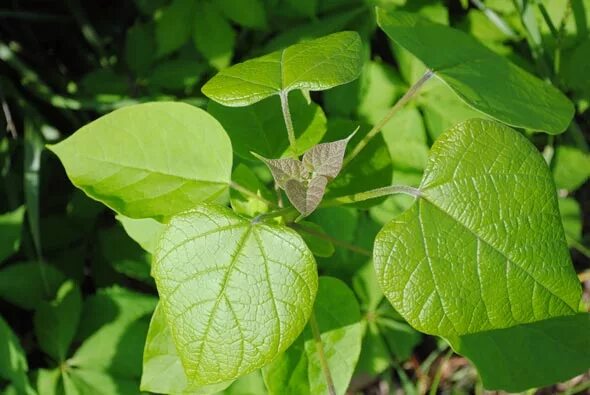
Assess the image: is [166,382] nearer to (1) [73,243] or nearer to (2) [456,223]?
(2) [456,223]

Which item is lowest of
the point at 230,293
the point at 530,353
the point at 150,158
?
the point at 530,353

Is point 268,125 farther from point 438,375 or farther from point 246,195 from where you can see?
point 438,375

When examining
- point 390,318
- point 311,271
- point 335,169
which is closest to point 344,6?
point 390,318

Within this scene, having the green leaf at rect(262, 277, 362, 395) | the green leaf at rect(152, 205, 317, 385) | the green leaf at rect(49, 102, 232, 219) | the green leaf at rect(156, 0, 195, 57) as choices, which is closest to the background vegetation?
the green leaf at rect(156, 0, 195, 57)

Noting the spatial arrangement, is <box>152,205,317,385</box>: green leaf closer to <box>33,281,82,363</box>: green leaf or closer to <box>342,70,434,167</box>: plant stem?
<box>342,70,434,167</box>: plant stem

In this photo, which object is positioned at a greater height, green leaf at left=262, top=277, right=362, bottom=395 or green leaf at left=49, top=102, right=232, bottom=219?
green leaf at left=49, top=102, right=232, bottom=219

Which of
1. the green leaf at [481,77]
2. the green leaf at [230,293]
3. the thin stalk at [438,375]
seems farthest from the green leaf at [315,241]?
the thin stalk at [438,375]

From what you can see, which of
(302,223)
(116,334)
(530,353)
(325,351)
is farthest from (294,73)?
(116,334)
